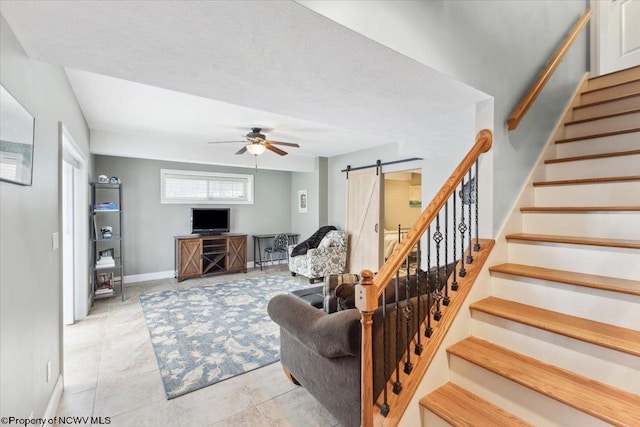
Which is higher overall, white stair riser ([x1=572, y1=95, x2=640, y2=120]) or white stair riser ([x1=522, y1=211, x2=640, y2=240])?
white stair riser ([x1=572, y1=95, x2=640, y2=120])

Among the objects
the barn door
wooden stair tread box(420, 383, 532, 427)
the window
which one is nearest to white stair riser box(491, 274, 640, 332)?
wooden stair tread box(420, 383, 532, 427)

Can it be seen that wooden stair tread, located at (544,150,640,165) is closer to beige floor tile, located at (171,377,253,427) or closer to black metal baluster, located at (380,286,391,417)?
black metal baluster, located at (380,286,391,417)

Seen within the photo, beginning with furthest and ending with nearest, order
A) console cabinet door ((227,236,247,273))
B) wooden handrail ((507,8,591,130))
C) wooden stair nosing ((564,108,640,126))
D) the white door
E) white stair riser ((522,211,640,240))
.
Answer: console cabinet door ((227,236,247,273)), the white door, wooden stair nosing ((564,108,640,126)), wooden handrail ((507,8,591,130)), white stair riser ((522,211,640,240))

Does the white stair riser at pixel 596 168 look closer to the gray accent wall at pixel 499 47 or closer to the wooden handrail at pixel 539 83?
the gray accent wall at pixel 499 47

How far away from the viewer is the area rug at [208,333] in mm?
2559

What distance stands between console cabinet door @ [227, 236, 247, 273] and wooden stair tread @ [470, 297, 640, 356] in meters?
5.17

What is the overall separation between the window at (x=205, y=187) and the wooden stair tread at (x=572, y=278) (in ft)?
19.0

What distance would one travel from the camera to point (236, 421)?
6.49 ft

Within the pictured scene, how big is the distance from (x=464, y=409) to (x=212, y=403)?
5.57 ft

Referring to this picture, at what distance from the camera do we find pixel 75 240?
3.76 m

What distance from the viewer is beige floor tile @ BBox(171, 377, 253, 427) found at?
2004 mm

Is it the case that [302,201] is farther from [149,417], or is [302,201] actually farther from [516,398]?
[516,398]

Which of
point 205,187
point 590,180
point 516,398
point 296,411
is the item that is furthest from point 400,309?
point 205,187

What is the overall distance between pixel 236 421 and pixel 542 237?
7.91 ft
